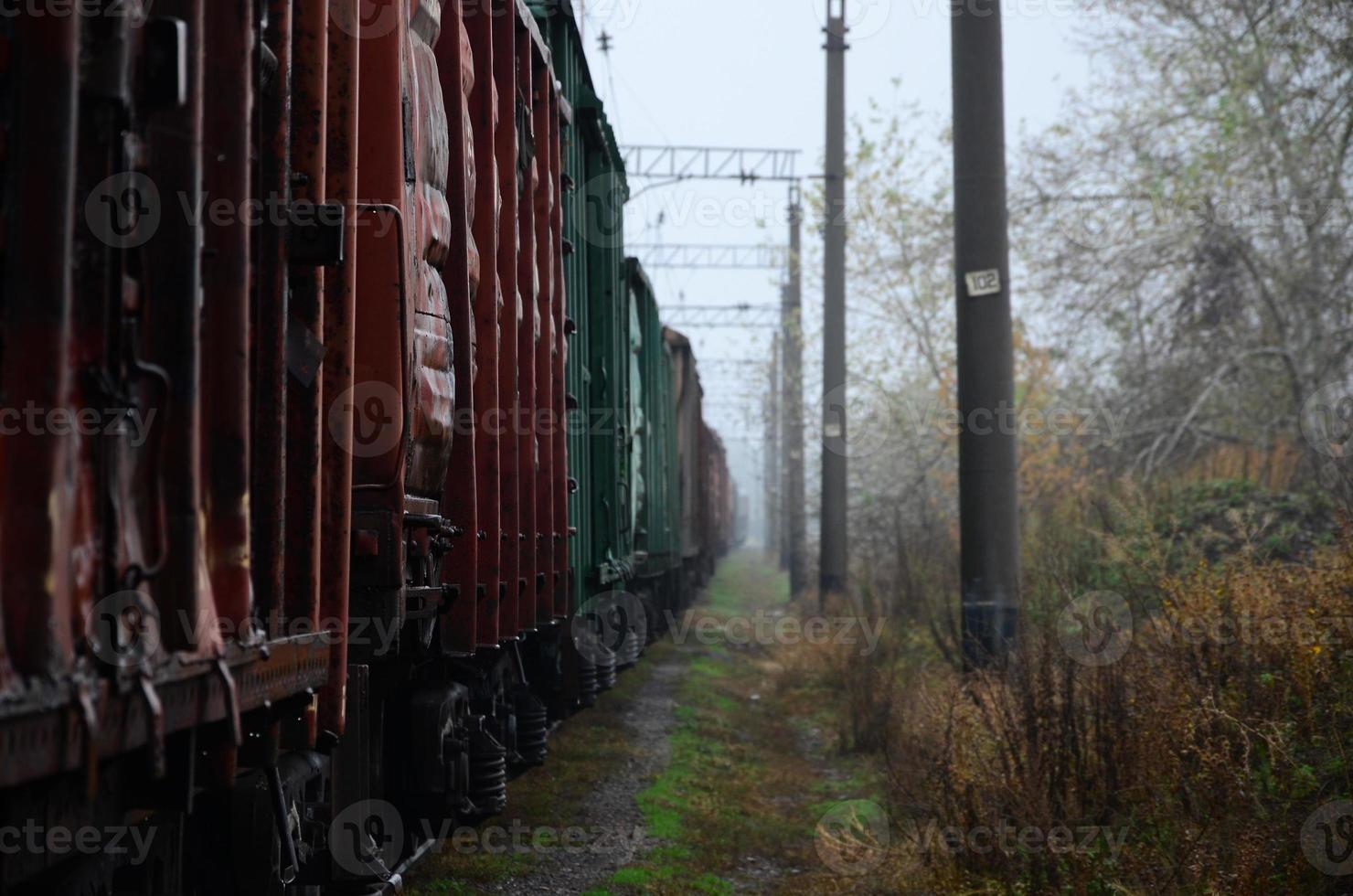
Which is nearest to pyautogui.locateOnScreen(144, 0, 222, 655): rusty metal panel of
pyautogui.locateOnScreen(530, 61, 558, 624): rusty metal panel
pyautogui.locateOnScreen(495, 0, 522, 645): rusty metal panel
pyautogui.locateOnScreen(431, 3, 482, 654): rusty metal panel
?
pyautogui.locateOnScreen(431, 3, 482, 654): rusty metal panel

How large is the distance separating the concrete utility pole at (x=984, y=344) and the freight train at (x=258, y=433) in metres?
2.77

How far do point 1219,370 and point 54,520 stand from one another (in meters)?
14.1

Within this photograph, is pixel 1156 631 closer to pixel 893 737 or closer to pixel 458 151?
pixel 893 737

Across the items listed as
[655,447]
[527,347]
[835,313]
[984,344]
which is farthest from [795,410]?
[527,347]

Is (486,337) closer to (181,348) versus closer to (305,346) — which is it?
(305,346)

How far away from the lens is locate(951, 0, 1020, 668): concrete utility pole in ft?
26.8

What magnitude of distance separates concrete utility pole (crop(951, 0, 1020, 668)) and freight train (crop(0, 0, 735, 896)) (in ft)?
9.10

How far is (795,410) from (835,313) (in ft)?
22.5

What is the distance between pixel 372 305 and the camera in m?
4.38

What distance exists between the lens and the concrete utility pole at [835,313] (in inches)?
792

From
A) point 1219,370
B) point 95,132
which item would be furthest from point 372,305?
point 1219,370

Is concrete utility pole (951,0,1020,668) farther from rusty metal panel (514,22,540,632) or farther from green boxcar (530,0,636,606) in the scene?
rusty metal panel (514,22,540,632)

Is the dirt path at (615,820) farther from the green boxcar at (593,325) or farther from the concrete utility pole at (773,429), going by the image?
the concrete utility pole at (773,429)

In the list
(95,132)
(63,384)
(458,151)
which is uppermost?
(458,151)
